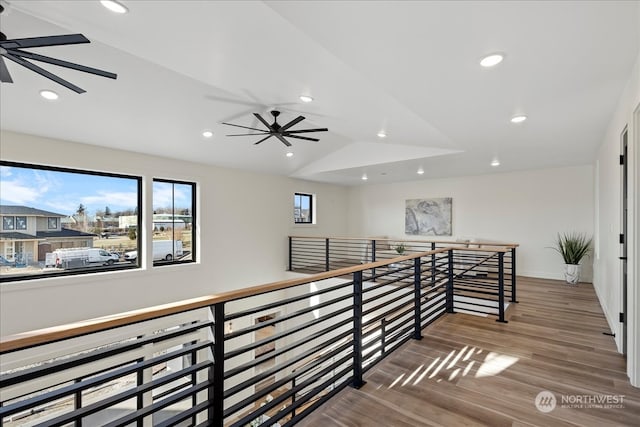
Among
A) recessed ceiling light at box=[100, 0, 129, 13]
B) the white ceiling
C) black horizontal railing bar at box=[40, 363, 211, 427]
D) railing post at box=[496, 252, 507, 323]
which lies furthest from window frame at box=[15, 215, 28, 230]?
railing post at box=[496, 252, 507, 323]

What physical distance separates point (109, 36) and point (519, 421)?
12.2 ft

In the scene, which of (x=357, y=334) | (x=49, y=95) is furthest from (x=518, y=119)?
(x=49, y=95)

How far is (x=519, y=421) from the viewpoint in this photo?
196cm

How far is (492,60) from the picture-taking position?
2.21 meters

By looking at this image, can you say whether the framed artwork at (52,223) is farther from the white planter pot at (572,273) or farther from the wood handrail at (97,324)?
the white planter pot at (572,273)

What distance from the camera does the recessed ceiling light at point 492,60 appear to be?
2148mm

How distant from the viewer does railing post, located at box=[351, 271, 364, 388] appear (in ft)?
7.67

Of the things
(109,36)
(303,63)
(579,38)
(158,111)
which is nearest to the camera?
(579,38)

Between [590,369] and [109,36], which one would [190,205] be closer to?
[109,36]

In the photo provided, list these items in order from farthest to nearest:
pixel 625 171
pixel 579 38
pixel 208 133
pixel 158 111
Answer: pixel 208 133
pixel 158 111
pixel 625 171
pixel 579 38

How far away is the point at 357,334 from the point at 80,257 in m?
4.35

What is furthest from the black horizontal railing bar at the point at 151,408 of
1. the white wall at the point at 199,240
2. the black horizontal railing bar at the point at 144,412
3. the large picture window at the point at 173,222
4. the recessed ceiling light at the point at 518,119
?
the large picture window at the point at 173,222

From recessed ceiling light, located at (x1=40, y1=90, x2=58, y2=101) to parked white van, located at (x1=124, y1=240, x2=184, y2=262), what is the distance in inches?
97.2

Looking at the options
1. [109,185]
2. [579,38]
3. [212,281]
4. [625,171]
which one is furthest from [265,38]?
[212,281]
